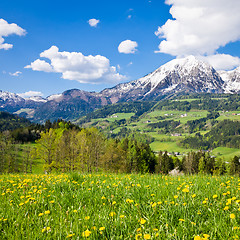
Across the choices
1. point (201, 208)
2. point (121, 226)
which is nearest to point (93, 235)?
point (121, 226)

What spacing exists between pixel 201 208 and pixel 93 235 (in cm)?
245

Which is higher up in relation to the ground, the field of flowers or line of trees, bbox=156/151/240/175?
the field of flowers

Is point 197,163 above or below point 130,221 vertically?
below

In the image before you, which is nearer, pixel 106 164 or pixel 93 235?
pixel 93 235

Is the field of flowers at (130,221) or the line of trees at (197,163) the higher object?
the field of flowers at (130,221)

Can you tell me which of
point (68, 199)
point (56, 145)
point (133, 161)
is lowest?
point (133, 161)

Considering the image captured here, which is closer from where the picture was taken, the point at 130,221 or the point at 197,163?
the point at 130,221

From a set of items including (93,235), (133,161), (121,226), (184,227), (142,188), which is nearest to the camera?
(93,235)

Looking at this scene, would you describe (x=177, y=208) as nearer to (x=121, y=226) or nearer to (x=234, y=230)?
(x=234, y=230)

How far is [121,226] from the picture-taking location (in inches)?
118

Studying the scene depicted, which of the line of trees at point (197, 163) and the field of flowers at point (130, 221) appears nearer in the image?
the field of flowers at point (130, 221)

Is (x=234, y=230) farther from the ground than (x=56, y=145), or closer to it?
farther from the ground

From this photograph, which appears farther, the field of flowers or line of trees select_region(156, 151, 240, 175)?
line of trees select_region(156, 151, 240, 175)

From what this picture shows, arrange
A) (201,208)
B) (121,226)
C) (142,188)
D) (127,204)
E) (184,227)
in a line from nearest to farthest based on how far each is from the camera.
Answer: (184,227), (121,226), (201,208), (127,204), (142,188)
